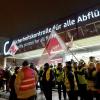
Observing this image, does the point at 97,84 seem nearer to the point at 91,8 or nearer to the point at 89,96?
the point at 89,96

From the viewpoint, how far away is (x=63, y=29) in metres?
19.0

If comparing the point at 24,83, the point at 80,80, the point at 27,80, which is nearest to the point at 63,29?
the point at 80,80

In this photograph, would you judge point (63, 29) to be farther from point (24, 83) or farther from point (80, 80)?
point (24, 83)

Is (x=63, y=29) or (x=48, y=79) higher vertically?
(x=63, y=29)

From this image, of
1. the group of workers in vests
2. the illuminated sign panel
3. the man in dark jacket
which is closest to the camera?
the group of workers in vests

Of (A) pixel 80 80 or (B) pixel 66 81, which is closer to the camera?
(B) pixel 66 81

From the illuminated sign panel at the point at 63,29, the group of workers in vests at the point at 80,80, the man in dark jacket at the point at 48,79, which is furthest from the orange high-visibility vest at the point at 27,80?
the illuminated sign panel at the point at 63,29

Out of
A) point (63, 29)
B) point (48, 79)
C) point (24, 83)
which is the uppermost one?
point (63, 29)

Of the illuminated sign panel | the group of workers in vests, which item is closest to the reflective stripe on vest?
the group of workers in vests

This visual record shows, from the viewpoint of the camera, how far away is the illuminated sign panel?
1604cm

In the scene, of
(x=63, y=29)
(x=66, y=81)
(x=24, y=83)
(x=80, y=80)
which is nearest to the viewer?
(x=24, y=83)

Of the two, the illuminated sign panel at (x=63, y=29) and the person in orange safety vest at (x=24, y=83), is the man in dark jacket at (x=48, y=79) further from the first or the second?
the illuminated sign panel at (x=63, y=29)

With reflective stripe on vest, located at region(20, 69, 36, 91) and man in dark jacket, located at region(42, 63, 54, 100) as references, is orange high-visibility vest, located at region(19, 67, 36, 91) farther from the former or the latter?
man in dark jacket, located at region(42, 63, 54, 100)

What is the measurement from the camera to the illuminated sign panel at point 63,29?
16.0 meters
